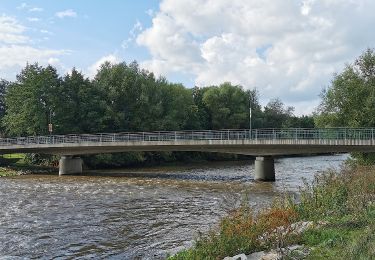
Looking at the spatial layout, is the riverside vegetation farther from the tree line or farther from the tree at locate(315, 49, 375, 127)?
the tree line

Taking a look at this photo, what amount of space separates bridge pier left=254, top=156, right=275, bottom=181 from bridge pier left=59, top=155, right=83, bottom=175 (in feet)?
87.6

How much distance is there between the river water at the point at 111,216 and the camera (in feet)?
57.5

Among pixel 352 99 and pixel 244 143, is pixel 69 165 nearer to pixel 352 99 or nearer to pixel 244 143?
pixel 244 143

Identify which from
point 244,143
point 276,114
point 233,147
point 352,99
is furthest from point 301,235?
point 276,114

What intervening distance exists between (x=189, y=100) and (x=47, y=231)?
78.1m

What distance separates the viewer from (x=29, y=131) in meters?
72.1

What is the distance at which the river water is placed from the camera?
57.5ft

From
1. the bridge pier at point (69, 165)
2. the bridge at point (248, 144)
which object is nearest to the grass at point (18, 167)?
the bridge at point (248, 144)

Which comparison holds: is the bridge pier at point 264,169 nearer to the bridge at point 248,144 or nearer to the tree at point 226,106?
the bridge at point 248,144

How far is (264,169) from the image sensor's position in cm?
4691

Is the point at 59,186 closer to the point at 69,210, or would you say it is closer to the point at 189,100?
the point at 69,210

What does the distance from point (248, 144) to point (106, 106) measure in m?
38.8

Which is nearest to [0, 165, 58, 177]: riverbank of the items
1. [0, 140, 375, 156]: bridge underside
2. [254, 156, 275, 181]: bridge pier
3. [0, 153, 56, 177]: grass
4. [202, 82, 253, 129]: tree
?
[0, 153, 56, 177]: grass

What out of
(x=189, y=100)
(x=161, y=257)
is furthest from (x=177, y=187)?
(x=189, y=100)
